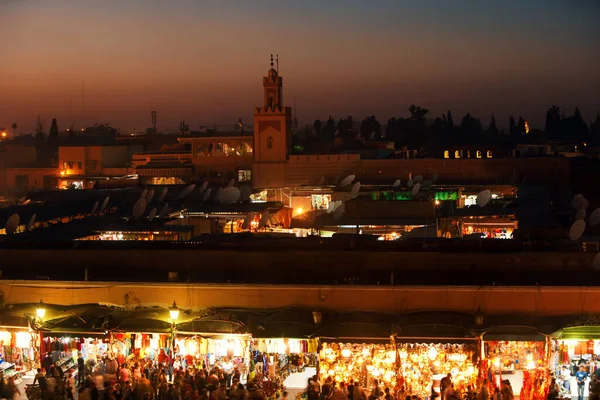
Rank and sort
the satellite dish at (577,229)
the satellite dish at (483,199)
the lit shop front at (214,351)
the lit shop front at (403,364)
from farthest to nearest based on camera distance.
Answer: the satellite dish at (483,199) < the satellite dish at (577,229) < the lit shop front at (214,351) < the lit shop front at (403,364)

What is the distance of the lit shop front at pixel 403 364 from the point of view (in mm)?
11344

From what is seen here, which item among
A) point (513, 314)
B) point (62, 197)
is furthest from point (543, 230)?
point (62, 197)

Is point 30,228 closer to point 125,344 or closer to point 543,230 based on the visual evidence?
point 125,344

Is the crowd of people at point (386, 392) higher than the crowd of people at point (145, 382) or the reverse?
the reverse

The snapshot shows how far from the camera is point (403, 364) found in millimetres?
11492

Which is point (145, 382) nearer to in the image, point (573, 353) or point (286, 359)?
point (286, 359)

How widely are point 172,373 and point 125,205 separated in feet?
56.8

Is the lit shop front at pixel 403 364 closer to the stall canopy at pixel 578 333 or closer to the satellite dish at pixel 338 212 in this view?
the stall canopy at pixel 578 333

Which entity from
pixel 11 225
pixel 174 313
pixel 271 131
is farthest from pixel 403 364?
pixel 271 131

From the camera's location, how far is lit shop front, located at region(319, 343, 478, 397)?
11.3 meters

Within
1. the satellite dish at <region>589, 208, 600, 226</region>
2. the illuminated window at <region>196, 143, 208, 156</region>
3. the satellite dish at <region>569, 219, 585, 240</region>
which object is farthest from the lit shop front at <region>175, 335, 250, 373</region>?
the illuminated window at <region>196, 143, 208, 156</region>

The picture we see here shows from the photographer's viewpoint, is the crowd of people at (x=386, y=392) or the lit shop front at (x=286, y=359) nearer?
the crowd of people at (x=386, y=392)

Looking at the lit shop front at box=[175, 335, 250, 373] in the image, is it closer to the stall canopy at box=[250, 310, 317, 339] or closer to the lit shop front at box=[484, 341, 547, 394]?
the stall canopy at box=[250, 310, 317, 339]

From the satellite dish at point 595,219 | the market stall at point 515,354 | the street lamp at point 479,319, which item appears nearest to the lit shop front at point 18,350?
the street lamp at point 479,319
